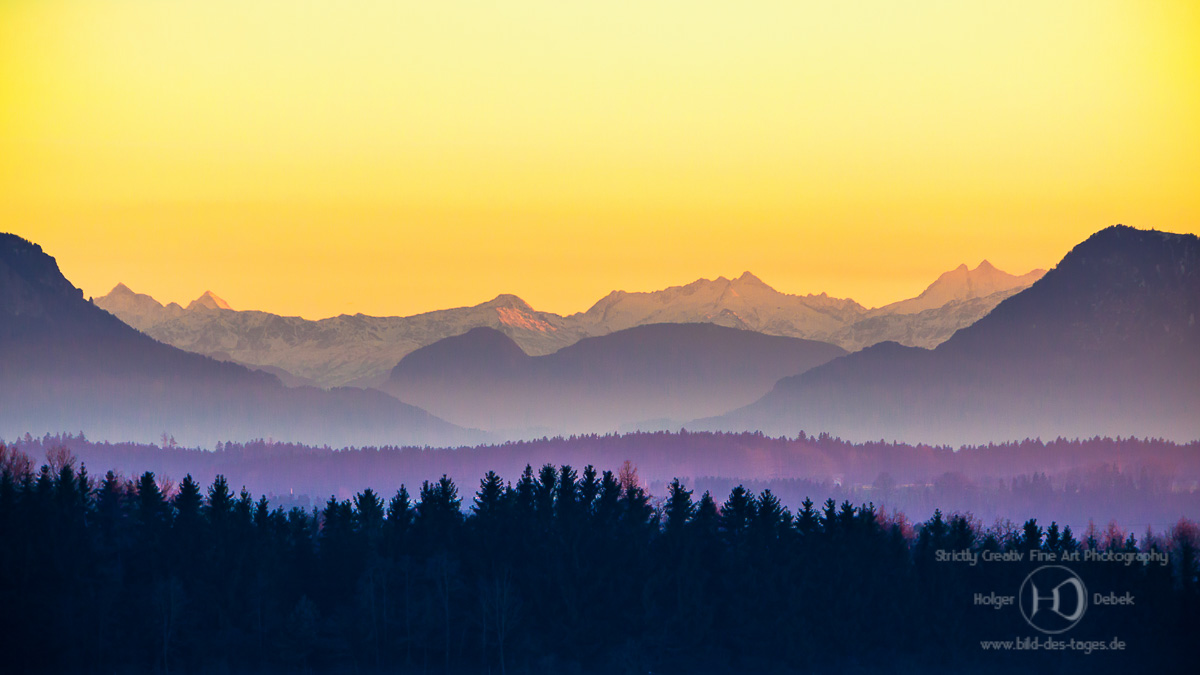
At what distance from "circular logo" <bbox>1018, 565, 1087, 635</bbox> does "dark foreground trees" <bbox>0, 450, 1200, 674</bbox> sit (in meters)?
1.26

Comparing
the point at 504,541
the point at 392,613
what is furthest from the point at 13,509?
the point at 504,541

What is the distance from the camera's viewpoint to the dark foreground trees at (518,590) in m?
107

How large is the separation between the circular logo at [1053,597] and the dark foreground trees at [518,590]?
1257 mm

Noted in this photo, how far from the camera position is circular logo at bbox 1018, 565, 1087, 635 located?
118 m

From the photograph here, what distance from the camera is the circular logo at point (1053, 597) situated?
118 m

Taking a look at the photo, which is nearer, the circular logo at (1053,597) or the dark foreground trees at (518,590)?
the dark foreground trees at (518,590)

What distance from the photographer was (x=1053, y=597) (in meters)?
120

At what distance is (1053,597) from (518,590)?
4639 cm

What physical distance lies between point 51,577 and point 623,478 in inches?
2472

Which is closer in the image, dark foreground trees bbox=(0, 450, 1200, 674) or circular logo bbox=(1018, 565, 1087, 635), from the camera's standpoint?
dark foreground trees bbox=(0, 450, 1200, 674)

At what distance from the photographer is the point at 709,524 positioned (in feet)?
395

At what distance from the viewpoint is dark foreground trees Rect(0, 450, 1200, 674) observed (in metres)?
107

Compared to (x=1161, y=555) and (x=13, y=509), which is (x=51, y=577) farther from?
(x=1161, y=555)

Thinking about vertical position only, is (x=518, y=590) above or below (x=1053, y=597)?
above
